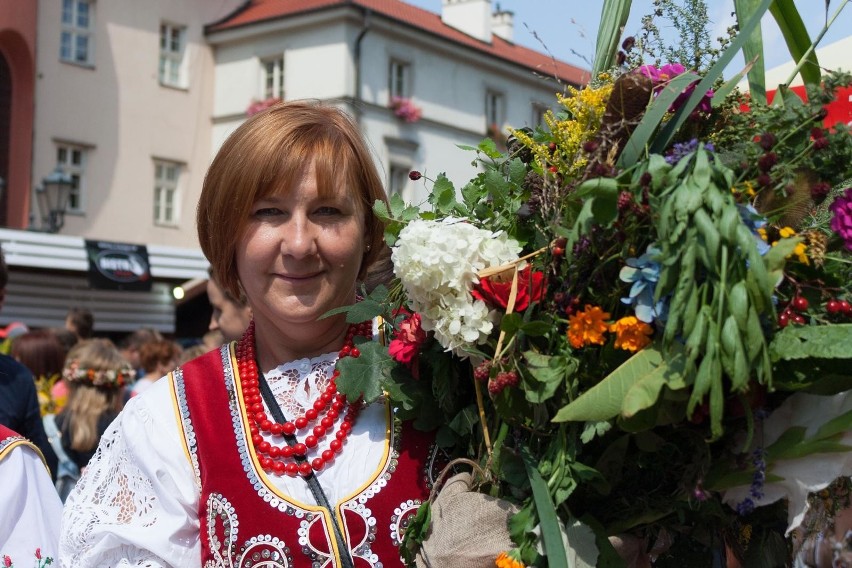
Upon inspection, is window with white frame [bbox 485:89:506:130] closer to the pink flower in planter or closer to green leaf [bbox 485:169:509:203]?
the pink flower in planter

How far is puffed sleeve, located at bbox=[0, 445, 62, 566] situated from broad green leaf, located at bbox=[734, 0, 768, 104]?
5.35 ft

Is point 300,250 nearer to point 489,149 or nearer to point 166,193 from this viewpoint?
point 489,149

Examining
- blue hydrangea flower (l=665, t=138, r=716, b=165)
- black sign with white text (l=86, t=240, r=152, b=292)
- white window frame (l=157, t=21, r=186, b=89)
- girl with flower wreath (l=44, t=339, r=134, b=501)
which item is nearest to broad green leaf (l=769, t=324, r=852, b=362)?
blue hydrangea flower (l=665, t=138, r=716, b=165)

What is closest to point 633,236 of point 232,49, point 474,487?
point 474,487

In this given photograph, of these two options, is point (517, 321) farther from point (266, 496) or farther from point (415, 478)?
point (266, 496)

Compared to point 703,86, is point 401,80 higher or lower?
higher

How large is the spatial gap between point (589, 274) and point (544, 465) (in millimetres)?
279

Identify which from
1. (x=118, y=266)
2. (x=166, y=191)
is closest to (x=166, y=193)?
(x=166, y=191)

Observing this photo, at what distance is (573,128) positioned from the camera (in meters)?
1.56

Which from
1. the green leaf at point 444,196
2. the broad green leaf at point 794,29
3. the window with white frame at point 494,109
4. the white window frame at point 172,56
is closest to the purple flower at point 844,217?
the broad green leaf at point 794,29

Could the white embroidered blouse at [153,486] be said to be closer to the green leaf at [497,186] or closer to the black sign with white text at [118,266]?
the green leaf at [497,186]

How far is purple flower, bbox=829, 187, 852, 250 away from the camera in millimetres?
1379

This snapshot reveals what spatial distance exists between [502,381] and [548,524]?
0.21m

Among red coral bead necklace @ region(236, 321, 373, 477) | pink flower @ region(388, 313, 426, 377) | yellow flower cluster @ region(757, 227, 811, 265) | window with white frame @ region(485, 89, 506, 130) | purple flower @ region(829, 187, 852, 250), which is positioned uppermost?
window with white frame @ region(485, 89, 506, 130)
